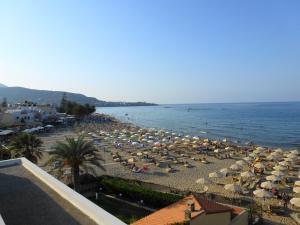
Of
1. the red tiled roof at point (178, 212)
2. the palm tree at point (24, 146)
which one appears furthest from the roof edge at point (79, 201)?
the palm tree at point (24, 146)

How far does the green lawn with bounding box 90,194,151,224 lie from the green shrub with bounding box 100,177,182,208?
2.01 ft

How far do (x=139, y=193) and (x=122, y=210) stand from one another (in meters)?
1.45

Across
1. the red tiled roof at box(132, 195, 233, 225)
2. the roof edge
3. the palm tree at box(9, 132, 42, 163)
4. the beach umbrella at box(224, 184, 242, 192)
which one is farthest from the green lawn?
the roof edge

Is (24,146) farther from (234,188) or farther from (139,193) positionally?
(234,188)

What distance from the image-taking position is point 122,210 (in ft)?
62.0

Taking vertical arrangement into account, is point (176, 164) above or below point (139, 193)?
below

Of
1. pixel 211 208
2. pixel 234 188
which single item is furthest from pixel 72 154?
pixel 234 188

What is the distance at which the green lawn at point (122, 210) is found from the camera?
58.3 feet

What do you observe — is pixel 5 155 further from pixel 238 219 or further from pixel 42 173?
pixel 238 219

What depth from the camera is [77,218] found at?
736cm

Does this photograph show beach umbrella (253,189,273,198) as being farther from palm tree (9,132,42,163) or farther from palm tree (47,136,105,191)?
palm tree (9,132,42,163)

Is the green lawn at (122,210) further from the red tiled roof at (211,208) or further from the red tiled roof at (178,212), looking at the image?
the red tiled roof at (211,208)

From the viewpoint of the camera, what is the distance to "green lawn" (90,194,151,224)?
1778 centimetres

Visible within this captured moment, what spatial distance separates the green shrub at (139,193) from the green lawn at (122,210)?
61 centimetres
